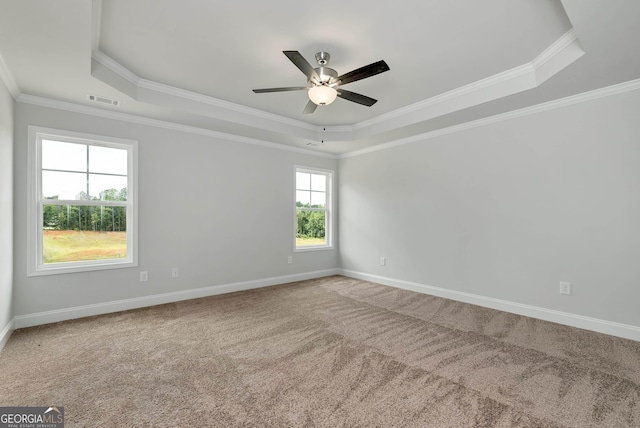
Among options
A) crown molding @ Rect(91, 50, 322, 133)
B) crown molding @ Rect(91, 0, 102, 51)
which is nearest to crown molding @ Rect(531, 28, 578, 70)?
crown molding @ Rect(91, 50, 322, 133)

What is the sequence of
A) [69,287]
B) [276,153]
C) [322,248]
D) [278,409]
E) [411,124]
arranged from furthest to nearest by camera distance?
[322,248] → [276,153] → [411,124] → [69,287] → [278,409]

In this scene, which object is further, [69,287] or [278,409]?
[69,287]

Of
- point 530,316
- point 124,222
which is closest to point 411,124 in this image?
point 530,316

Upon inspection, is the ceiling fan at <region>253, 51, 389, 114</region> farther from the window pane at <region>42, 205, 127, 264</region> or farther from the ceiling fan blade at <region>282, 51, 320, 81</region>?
the window pane at <region>42, 205, 127, 264</region>

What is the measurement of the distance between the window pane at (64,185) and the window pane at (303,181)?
3248 millimetres

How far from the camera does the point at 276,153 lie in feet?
17.7

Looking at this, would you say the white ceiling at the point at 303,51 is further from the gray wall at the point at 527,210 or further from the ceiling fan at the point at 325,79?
the gray wall at the point at 527,210

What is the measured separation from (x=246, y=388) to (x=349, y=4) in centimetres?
289

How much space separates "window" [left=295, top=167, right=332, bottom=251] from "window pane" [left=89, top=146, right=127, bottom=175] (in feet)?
9.15

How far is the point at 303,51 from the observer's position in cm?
291

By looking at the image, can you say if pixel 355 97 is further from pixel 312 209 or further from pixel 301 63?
pixel 312 209

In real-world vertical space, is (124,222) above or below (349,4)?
below

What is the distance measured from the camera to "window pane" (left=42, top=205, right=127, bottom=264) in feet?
11.6

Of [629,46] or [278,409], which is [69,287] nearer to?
[278,409]
